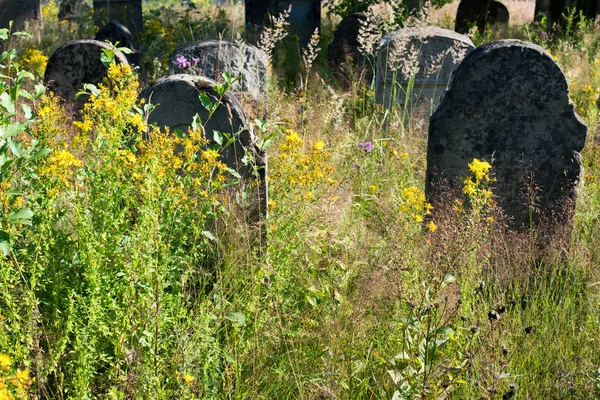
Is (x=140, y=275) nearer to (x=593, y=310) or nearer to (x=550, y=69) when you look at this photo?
(x=593, y=310)

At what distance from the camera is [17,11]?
1398 cm

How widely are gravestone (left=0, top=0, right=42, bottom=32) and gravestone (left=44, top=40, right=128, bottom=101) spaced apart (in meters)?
6.73

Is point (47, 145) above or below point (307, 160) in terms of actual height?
above

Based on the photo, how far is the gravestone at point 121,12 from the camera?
12916mm

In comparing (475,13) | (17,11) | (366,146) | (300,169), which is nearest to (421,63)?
(366,146)

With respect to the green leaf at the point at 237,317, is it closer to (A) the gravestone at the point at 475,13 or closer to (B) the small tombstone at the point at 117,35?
(B) the small tombstone at the point at 117,35

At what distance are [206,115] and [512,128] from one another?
177 cm

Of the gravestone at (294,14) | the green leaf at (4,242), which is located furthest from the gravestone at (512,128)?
the gravestone at (294,14)

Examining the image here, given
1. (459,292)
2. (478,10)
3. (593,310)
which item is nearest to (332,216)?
(459,292)

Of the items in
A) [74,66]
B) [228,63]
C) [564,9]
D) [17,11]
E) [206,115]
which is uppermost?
[206,115]

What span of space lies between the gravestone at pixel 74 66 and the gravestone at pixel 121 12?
536cm

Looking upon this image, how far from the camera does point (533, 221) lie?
15.3 ft

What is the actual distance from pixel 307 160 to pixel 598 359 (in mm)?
1584

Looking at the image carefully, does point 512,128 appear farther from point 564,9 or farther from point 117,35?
point 564,9
